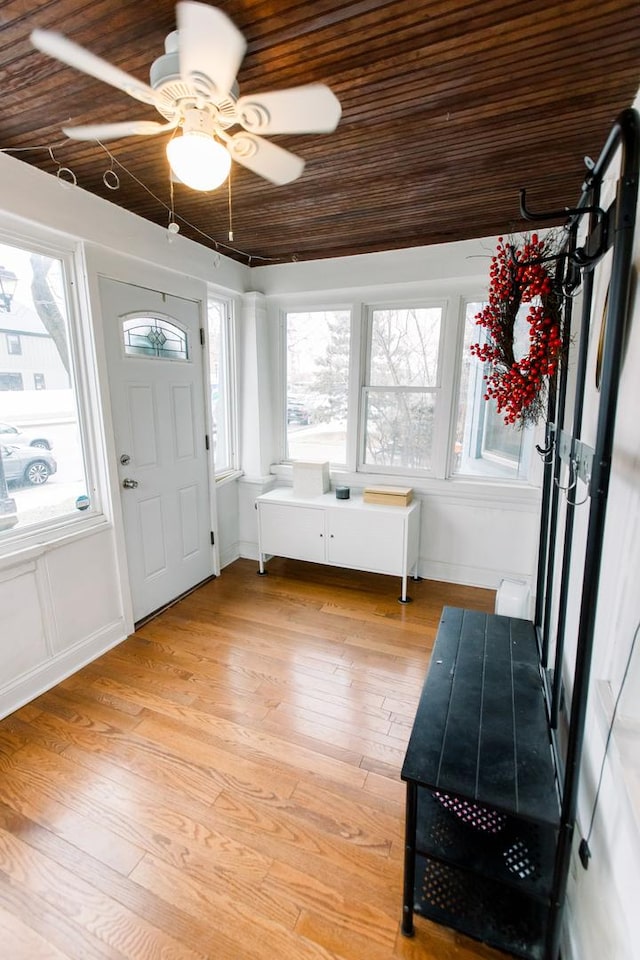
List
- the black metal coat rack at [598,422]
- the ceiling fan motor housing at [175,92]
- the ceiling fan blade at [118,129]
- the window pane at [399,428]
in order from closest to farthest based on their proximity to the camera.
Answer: the black metal coat rack at [598,422]
the ceiling fan motor housing at [175,92]
the ceiling fan blade at [118,129]
the window pane at [399,428]

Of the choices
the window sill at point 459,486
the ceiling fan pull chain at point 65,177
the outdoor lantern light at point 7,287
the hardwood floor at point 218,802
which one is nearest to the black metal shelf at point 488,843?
the hardwood floor at point 218,802

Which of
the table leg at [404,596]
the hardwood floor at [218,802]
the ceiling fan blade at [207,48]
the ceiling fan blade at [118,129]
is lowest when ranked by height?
the hardwood floor at [218,802]

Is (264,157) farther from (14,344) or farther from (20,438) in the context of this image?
(20,438)

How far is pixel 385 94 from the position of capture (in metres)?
1.52

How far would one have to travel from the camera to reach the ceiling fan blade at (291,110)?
45.6 inches

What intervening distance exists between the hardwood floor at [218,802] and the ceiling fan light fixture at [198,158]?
7.13 ft

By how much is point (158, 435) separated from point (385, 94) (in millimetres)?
2184

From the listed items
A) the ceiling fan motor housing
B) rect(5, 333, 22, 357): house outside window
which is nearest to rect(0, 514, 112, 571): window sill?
rect(5, 333, 22, 357): house outside window

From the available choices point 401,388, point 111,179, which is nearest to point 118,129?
point 111,179

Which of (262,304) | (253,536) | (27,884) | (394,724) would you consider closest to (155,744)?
(27,884)

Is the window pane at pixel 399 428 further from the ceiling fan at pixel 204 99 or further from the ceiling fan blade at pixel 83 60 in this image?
the ceiling fan blade at pixel 83 60

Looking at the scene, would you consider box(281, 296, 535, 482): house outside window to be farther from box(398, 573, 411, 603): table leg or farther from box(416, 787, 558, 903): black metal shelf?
box(416, 787, 558, 903): black metal shelf

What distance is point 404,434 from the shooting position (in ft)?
11.4

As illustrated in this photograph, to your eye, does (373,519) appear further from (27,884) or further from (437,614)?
(27,884)
